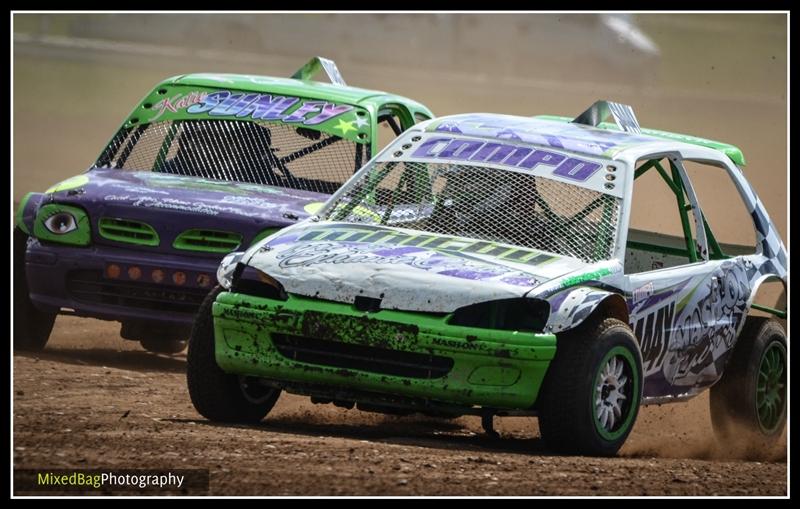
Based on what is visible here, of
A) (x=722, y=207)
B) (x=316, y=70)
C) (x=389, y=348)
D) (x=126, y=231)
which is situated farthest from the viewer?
(x=722, y=207)

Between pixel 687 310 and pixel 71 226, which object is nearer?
pixel 687 310

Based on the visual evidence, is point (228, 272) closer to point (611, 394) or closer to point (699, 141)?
point (611, 394)

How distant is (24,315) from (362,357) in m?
3.66

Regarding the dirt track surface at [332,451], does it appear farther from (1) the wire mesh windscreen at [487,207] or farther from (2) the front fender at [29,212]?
(1) the wire mesh windscreen at [487,207]

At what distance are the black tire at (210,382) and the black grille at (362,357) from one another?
0.39m

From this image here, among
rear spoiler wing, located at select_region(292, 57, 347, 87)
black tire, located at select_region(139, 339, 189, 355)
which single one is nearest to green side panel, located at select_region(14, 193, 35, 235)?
black tire, located at select_region(139, 339, 189, 355)

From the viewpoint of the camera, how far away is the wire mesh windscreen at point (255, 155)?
11.5 m

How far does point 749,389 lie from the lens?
9.82m

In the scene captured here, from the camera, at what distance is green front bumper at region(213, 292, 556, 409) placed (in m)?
7.84

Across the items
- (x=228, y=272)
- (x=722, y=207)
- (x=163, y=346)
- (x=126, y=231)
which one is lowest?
(x=163, y=346)

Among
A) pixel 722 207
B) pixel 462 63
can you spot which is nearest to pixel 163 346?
pixel 722 207

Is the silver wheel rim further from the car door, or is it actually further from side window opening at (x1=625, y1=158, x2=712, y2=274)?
side window opening at (x1=625, y1=158, x2=712, y2=274)

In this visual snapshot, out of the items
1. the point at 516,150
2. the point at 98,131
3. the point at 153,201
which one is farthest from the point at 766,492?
the point at 98,131

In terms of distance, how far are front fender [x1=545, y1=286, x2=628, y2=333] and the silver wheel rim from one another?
259 millimetres
